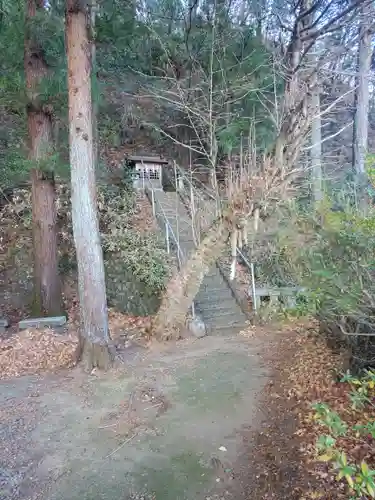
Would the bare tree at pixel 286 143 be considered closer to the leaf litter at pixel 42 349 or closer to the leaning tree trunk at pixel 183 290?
the leaning tree trunk at pixel 183 290

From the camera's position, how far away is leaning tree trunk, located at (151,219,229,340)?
569cm

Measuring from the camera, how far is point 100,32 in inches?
285

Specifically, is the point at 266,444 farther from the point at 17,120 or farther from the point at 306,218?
the point at 17,120

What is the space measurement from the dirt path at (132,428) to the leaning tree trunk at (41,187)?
243 cm

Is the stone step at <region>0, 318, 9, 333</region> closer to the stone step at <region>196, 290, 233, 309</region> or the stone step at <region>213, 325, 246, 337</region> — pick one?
the stone step at <region>196, 290, 233, 309</region>

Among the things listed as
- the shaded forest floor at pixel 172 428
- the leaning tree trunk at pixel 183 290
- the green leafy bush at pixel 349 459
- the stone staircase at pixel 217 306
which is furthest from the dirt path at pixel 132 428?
the stone staircase at pixel 217 306

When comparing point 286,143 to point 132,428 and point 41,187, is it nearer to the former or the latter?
point 132,428

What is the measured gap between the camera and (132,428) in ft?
11.5

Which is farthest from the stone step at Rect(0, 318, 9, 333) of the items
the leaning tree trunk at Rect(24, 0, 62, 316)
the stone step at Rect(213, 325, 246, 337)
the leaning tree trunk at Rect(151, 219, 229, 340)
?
the stone step at Rect(213, 325, 246, 337)

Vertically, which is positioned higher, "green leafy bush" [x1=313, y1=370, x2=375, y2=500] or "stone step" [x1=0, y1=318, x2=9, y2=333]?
"green leafy bush" [x1=313, y1=370, x2=375, y2=500]

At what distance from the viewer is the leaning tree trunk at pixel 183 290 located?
18.7ft

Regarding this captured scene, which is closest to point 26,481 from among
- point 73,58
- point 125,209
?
point 73,58

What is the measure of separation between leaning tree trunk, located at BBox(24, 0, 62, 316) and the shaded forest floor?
93.8 inches

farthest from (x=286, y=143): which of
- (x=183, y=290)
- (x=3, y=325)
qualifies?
(x=3, y=325)
